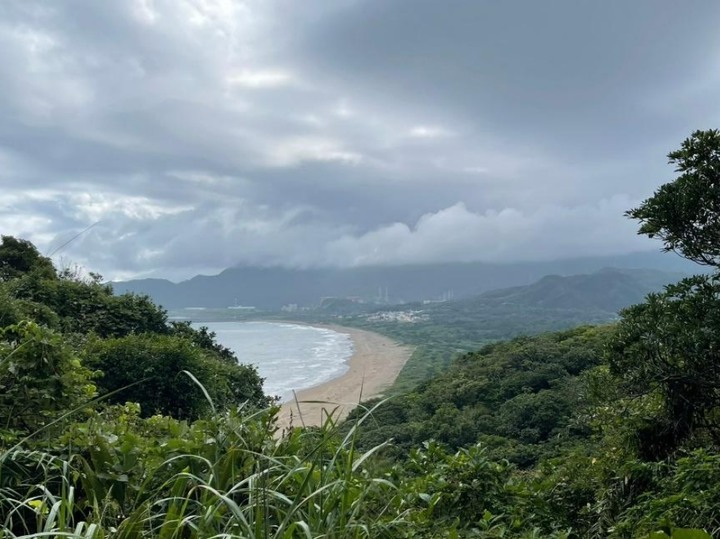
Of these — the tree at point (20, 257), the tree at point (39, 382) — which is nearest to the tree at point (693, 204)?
the tree at point (39, 382)

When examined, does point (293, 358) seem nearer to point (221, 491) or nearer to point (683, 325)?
point (683, 325)

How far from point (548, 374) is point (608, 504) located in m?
11.1

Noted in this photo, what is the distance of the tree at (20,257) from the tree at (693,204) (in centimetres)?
1742

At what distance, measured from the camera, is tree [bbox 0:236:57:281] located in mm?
17047

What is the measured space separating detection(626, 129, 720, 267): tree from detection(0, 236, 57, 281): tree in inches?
686

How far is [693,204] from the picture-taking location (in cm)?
333

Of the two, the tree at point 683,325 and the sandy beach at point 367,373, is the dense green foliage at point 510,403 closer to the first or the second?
the sandy beach at point 367,373

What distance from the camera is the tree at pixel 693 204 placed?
10.9ft

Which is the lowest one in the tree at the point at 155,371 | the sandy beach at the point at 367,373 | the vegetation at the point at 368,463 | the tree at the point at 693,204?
the sandy beach at the point at 367,373

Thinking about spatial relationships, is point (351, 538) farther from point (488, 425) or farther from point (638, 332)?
point (488, 425)

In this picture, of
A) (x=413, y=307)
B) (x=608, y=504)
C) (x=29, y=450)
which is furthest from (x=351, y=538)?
(x=413, y=307)

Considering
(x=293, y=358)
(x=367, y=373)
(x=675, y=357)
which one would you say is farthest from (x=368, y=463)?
(x=293, y=358)

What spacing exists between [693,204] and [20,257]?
19080 millimetres

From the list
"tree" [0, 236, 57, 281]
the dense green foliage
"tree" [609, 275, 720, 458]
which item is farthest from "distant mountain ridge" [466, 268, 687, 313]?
"tree" [609, 275, 720, 458]
